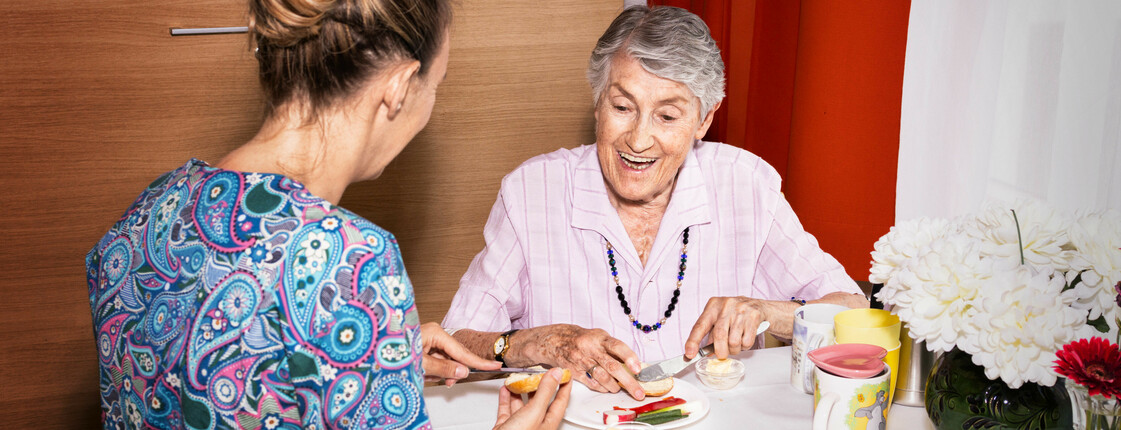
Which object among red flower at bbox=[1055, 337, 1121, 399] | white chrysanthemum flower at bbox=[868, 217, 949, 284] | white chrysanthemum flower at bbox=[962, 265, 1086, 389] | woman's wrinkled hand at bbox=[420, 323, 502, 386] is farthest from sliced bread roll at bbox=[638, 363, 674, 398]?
red flower at bbox=[1055, 337, 1121, 399]

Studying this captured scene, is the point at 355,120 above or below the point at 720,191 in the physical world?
above

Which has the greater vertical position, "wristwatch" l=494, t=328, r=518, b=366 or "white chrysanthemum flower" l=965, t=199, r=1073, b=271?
"white chrysanthemum flower" l=965, t=199, r=1073, b=271

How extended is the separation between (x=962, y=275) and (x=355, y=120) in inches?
30.5

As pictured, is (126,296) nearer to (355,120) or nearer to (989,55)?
(355,120)

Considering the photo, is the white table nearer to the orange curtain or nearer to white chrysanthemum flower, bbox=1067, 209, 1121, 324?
white chrysanthemum flower, bbox=1067, 209, 1121, 324

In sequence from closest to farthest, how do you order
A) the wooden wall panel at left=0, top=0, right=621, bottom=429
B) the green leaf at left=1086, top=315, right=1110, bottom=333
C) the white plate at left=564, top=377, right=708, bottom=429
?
the green leaf at left=1086, top=315, right=1110, bottom=333 < the white plate at left=564, top=377, right=708, bottom=429 < the wooden wall panel at left=0, top=0, right=621, bottom=429

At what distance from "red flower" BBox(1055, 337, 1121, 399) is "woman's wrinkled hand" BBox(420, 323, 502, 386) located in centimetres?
80

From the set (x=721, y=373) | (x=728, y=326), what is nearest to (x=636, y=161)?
(x=728, y=326)

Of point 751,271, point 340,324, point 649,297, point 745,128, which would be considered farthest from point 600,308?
point 340,324

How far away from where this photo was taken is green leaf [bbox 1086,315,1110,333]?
37.7 inches

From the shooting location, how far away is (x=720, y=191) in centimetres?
189

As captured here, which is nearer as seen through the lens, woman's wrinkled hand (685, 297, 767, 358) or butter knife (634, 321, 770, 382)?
butter knife (634, 321, 770, 382)

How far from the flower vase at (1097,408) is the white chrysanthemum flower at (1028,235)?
159mm

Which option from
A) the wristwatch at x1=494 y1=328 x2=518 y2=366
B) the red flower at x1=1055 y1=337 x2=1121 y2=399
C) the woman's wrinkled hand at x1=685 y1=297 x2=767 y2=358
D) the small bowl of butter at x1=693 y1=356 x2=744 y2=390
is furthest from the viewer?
the wristwatch at x1=494 y1=328 x2=518 y2=366
